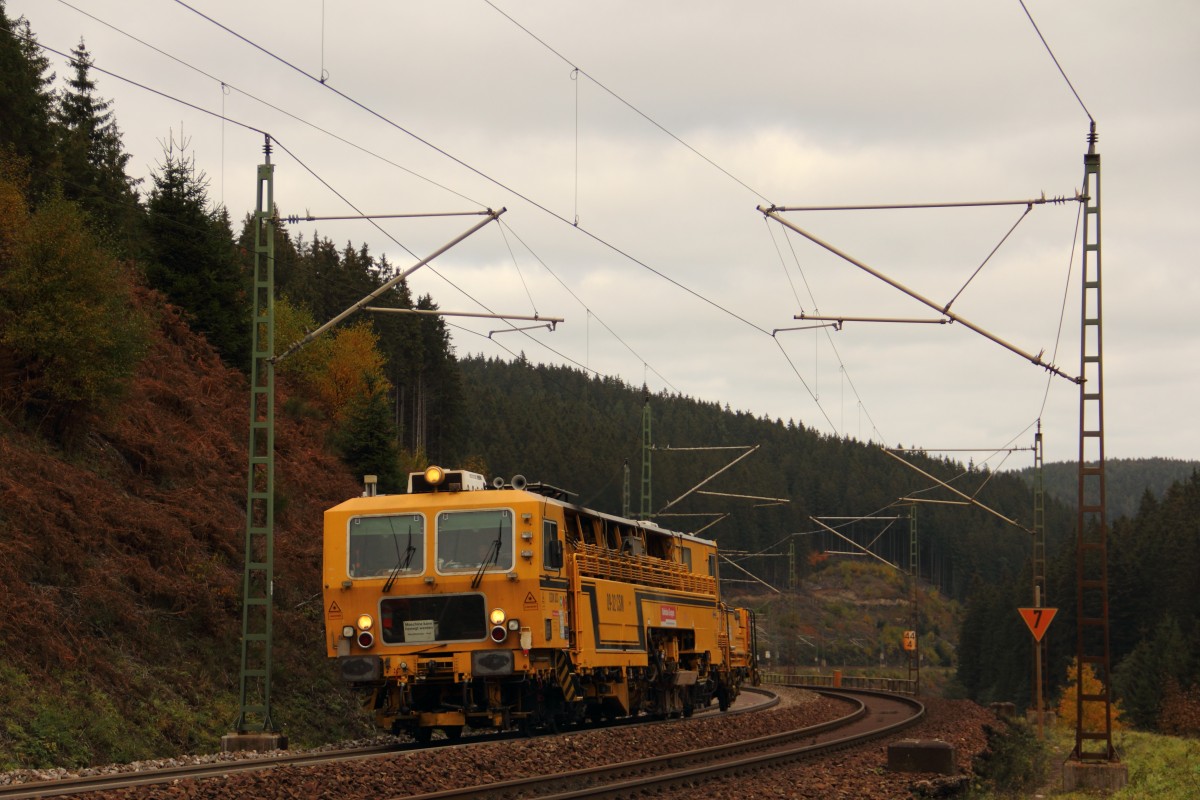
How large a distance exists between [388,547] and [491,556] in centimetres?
177

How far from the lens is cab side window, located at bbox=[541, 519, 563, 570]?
21.5 m

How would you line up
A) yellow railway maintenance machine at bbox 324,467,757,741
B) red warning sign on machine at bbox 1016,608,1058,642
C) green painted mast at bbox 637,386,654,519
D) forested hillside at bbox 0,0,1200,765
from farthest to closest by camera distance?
green painted mast at bbox 637,386,654,519 → red warning sign on machine at bbox 1016,608,1058,642 → forested hillside at bbox 0,0,1200,765 → yellow railway maintenance machine at bbox 324,467,757,741

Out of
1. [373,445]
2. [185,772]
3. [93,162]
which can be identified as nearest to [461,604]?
[185,772]

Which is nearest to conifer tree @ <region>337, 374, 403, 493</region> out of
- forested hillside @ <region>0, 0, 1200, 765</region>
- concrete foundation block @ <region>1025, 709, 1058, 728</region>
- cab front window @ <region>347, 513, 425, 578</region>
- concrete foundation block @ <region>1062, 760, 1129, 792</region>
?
forested hillside @ <region>0, 0, 1200, 765</region>

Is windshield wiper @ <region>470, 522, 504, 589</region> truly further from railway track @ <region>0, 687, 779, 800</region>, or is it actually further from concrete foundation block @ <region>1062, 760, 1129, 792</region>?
concrete foundation block @ <region>1062, 760, 1129, 792</region>

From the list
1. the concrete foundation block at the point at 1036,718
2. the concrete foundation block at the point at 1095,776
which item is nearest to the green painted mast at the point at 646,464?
the concrete foundation block at the point at 1036,718

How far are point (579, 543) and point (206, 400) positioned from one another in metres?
21.3

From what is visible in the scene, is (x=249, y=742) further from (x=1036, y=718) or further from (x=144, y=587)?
(x=1036, y=718)

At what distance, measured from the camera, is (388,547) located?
21781 millimetres

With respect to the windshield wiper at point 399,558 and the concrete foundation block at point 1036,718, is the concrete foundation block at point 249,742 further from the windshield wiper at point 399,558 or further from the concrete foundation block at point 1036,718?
the concrete foundation block at point 1036,718

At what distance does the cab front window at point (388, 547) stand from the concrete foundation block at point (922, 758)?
7890mm

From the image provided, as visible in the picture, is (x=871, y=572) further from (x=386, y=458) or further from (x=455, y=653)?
(x=455, y=653)

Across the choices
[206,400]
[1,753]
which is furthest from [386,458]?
[1,753]

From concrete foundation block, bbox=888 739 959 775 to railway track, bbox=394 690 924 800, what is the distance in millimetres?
1792
